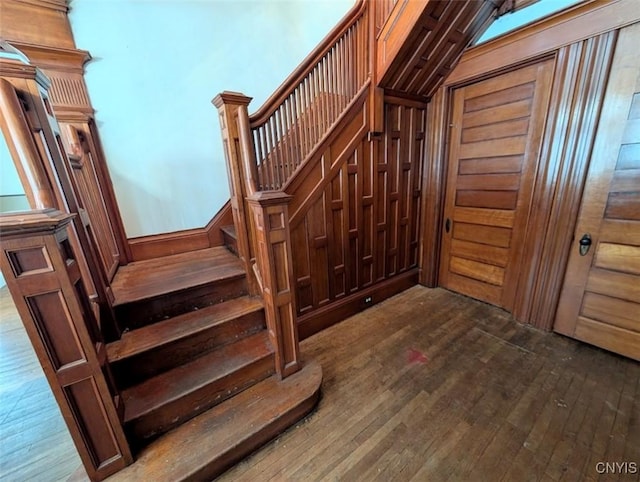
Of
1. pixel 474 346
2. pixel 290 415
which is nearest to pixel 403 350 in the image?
pixel 474 346

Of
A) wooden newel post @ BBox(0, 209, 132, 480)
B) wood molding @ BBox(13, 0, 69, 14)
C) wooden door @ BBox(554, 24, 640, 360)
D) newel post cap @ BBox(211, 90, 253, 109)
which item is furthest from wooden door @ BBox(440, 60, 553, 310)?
wood molding @ BBox(13, 0, 69, 14)

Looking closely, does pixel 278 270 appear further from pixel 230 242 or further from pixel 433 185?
pixel 433 185

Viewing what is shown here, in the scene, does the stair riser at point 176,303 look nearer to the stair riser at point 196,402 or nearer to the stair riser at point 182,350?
the stair riser at point 182,350

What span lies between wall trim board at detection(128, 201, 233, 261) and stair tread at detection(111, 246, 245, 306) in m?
→ 0.08

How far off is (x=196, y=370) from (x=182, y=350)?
6.2 inches

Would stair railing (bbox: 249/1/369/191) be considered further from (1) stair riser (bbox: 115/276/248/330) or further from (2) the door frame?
(2) the door frame

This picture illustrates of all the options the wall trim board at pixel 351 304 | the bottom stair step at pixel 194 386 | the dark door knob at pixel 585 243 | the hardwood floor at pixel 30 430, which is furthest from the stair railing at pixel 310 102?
the dark door knob at pixel 585 243

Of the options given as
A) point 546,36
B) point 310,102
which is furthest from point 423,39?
point 310,102

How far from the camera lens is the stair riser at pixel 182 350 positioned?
1.45 metres

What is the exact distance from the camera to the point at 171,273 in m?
2.10

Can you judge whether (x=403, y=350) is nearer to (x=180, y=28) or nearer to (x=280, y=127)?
(x=280, y=127)

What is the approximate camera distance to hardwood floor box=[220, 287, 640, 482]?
1.30m

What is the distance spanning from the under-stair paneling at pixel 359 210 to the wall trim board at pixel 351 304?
31mm

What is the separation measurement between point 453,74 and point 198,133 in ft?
8.65
